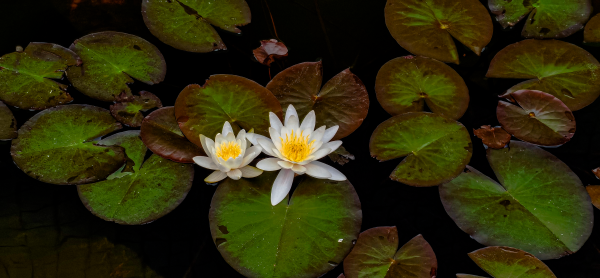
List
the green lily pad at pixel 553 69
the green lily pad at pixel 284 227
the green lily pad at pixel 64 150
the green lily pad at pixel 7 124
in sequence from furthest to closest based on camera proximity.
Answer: the green lily pad at pixel 553 69 → the green lily pad at pixel 7 124 → the green lily pad at pixel 64 150 → the green lily pad at pixel 284 227

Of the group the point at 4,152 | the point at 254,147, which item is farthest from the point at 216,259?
the point at 4,152

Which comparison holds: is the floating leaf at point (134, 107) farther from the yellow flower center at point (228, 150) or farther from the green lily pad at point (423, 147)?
the green lily pad at point (423, 147)

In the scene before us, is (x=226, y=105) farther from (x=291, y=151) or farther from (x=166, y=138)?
(x=291, y=151)

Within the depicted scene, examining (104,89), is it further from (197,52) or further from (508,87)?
(508,87)

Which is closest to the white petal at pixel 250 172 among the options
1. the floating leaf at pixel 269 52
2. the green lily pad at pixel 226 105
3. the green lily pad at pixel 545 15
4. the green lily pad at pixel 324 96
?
the green lily pad at pixel 226 105

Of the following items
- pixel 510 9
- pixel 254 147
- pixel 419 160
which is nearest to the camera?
pixel 254 147

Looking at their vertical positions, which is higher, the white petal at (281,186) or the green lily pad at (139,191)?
the white petal at (281,186)

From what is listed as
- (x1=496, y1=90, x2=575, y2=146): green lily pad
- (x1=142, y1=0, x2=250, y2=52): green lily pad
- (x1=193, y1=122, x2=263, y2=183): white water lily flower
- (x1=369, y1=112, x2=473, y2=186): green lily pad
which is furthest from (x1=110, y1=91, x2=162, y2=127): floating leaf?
(x1=496, y1=90, x2=575, y2=146): green lily pad

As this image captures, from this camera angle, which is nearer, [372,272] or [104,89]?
[372,272]
